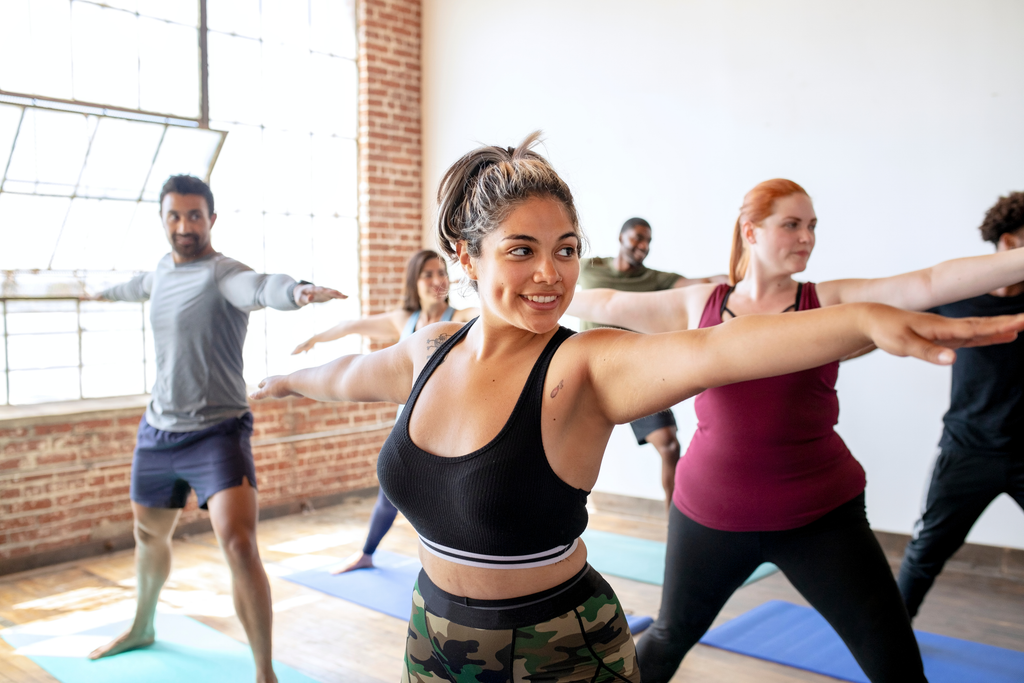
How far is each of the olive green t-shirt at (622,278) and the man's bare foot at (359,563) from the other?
5.39 ft

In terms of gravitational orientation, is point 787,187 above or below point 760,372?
above

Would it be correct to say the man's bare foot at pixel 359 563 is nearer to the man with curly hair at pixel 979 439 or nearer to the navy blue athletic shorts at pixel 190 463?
the navy blue athletic shorts at pixel 190 463

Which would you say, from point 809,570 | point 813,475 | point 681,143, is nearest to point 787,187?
point 813,475

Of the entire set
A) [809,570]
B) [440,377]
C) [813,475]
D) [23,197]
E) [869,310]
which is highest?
[23,197]

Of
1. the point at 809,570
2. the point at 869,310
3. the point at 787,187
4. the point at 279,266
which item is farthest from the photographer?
the point at 279,266

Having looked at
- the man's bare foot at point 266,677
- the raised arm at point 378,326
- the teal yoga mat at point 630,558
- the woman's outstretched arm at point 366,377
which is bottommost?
the teal yoga mat at point 630,558

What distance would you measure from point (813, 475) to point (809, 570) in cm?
22

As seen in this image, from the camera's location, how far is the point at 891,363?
13.9ft

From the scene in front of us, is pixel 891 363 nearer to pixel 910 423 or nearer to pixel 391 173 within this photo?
pixel 910 423

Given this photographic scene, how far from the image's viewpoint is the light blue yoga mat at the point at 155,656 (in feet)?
→ 9.62

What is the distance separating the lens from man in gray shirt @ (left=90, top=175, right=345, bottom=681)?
9.02 feet

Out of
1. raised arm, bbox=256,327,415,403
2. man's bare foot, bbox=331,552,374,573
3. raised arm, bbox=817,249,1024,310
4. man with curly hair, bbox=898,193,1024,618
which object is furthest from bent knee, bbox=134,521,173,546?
man with curly hair, bbox=898,193,1024,618

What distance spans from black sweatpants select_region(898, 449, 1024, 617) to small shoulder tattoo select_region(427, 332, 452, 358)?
216 cm

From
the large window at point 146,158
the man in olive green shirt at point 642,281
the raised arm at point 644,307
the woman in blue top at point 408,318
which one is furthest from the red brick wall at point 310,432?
the raised arm at point 644,307
